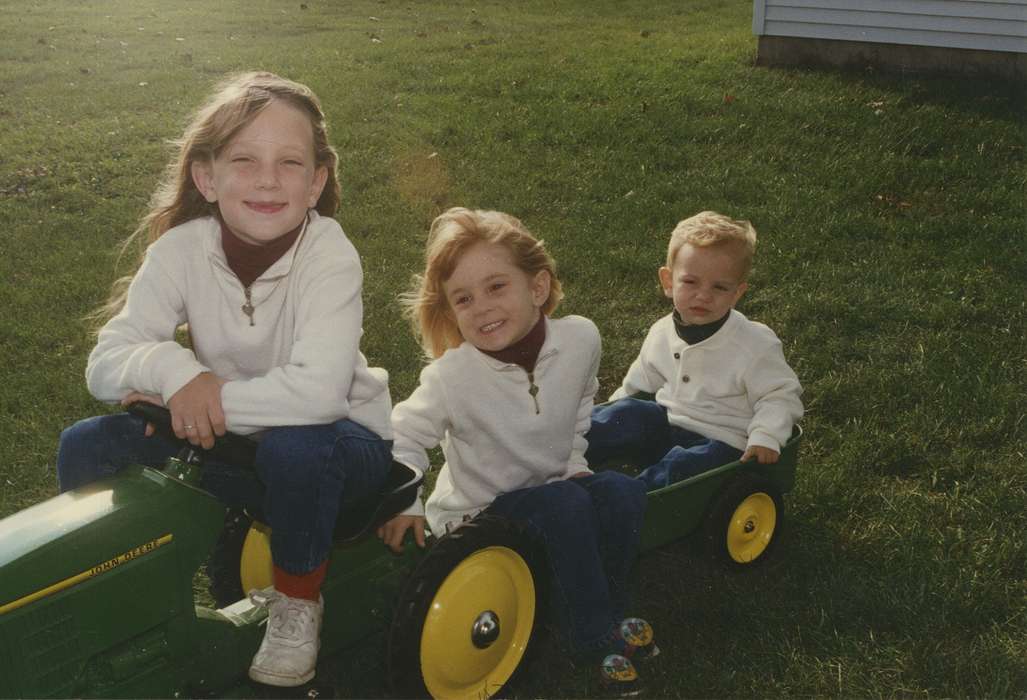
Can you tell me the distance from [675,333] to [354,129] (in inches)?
215

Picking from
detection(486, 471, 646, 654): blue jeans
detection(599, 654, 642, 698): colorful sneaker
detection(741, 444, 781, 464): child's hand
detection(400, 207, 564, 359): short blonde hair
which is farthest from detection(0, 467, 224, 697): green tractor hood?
detection(741, 444, 781, 464): child's hand

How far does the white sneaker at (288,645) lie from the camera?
279cm

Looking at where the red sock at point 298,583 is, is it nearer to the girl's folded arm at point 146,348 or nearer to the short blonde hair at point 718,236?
the girl's folded arm at point 146,348

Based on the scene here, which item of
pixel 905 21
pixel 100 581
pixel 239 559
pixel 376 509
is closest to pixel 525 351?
pixel 376 509

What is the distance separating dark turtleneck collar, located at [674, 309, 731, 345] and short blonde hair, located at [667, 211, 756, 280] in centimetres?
18

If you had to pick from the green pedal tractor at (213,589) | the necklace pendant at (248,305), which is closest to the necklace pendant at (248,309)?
the necklace pendant at (248,305)

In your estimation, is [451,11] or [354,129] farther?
[451,11]

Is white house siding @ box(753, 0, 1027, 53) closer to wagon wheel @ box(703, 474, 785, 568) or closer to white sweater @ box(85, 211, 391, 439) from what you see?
wagon wheel @ box(703, 474, 785, 568)

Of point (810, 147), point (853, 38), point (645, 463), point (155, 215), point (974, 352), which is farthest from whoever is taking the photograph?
point (853, 38)

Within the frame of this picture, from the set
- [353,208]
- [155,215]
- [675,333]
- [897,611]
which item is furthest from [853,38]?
[155,215]

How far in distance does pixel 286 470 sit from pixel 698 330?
1.93 m

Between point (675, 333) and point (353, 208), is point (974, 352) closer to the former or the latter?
point (675, 333)

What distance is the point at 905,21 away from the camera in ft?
33.5

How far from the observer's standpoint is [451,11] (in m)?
15.8
